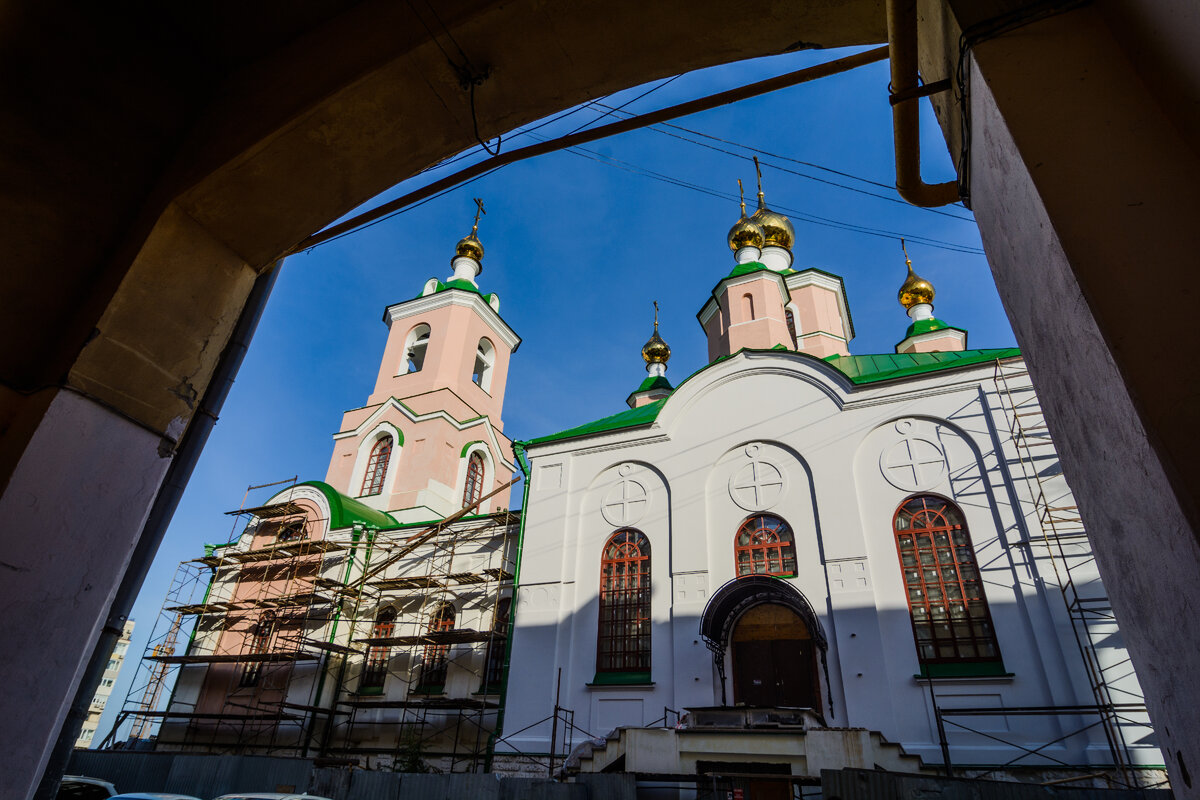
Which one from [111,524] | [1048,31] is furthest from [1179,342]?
[111,524]

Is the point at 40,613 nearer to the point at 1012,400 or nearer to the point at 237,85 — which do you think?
the point at 237,85

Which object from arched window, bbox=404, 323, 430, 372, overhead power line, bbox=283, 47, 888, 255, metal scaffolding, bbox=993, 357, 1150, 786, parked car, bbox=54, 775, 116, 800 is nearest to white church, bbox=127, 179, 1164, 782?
metal scaffolding, bbox=993, 357, 1150, 786

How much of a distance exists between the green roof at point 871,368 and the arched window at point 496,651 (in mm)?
3899

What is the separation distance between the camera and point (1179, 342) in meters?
1.38

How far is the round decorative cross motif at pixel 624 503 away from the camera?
14.1m

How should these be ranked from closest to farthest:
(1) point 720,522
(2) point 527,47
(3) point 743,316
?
1. (2) point 527,47
2. (1) point 720,522
3. (3) point 743,316

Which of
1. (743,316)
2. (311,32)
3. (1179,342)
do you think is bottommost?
(1179,342)

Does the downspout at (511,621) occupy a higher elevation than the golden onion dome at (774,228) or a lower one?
lower

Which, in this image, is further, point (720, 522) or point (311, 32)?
point (720, 522)

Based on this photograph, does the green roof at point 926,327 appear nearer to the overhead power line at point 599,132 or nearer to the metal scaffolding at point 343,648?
the metal scaffolding at point 343,648

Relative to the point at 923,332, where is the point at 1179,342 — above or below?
below

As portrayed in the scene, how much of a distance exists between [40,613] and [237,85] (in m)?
2.09

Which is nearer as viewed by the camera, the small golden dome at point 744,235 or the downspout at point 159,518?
the downspout at point 159,518

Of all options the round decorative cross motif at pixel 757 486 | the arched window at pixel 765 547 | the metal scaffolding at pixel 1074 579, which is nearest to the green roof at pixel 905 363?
the metal scaffolding at pixel 1074 579
